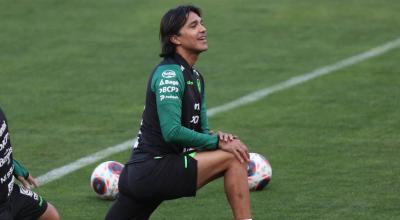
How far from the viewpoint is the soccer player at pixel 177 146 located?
7.90m

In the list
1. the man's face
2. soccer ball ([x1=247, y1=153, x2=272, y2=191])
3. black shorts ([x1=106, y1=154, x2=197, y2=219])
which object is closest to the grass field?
soccer ball ([x1=247, y1=153, x2=272, y2=191])

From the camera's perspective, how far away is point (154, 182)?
8.00m

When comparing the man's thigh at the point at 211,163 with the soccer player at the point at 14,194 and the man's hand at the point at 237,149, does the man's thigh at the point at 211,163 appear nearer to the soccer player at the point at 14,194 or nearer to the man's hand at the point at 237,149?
the man's hand at the point at 237,149

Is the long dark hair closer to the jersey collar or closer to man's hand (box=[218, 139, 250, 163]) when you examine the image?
the jersey collar

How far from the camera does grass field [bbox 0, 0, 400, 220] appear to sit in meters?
10.5

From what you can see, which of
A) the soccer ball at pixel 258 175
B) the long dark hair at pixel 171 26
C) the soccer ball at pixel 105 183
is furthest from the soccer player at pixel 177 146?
the soccer ball at pixel 258 175

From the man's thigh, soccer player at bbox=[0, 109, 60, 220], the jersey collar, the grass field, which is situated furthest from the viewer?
the grass field

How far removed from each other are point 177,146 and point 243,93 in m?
7.51

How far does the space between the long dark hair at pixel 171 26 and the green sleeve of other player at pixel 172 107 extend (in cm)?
27

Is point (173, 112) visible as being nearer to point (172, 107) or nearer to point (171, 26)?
point (172, 107)

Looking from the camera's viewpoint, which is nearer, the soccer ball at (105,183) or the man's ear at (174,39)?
the man's ear at (174,39)

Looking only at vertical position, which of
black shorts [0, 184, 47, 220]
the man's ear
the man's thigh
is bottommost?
black shorts [0, 184, 47, 220]

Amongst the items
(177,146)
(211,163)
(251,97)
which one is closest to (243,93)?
(251,97)

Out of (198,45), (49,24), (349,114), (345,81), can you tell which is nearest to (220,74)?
(345,81)
